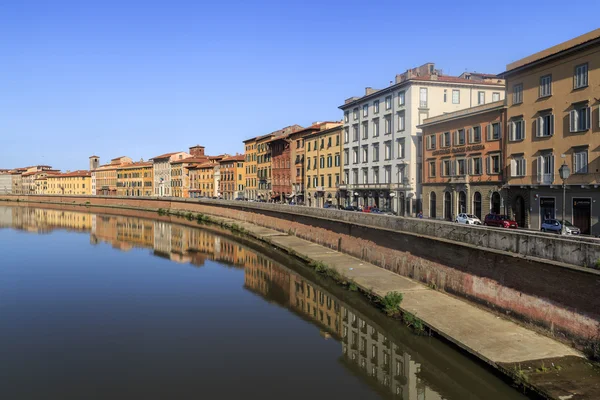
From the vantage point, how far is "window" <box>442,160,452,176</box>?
4625cm

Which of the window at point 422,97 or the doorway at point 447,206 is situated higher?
the window at point 422,97

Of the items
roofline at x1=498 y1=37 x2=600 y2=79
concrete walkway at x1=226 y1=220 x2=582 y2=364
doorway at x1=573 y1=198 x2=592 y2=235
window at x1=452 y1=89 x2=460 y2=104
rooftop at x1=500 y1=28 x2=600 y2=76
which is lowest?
concrete walkway at x1=226 y1=220 x2=582 y2=364

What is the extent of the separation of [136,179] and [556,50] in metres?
129

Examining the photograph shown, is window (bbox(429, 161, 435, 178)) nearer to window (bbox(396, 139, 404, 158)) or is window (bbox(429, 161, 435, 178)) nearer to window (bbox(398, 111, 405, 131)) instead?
window (bbox(396, 139, 404, 158))

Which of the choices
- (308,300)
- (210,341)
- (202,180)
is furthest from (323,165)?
(210,341)

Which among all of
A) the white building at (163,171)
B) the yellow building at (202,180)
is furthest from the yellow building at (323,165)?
the white building at (163,171)

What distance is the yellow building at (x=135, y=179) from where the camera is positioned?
5551 inches

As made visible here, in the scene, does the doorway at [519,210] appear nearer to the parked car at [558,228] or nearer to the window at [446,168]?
the parked car at [558,228]

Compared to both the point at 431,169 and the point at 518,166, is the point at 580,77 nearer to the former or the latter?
the point at 518,166

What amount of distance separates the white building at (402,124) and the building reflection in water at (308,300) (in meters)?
18.0

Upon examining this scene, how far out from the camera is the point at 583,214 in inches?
1261

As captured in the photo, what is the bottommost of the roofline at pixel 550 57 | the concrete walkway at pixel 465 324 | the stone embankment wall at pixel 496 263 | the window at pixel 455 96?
the concrete walkway at pixel 465 324

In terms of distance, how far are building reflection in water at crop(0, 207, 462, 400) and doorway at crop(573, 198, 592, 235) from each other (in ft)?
56.1

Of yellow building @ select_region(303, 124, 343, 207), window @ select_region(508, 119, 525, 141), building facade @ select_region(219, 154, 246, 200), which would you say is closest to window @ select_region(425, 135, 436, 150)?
window @ select_region(508, 119, 525, 141)
